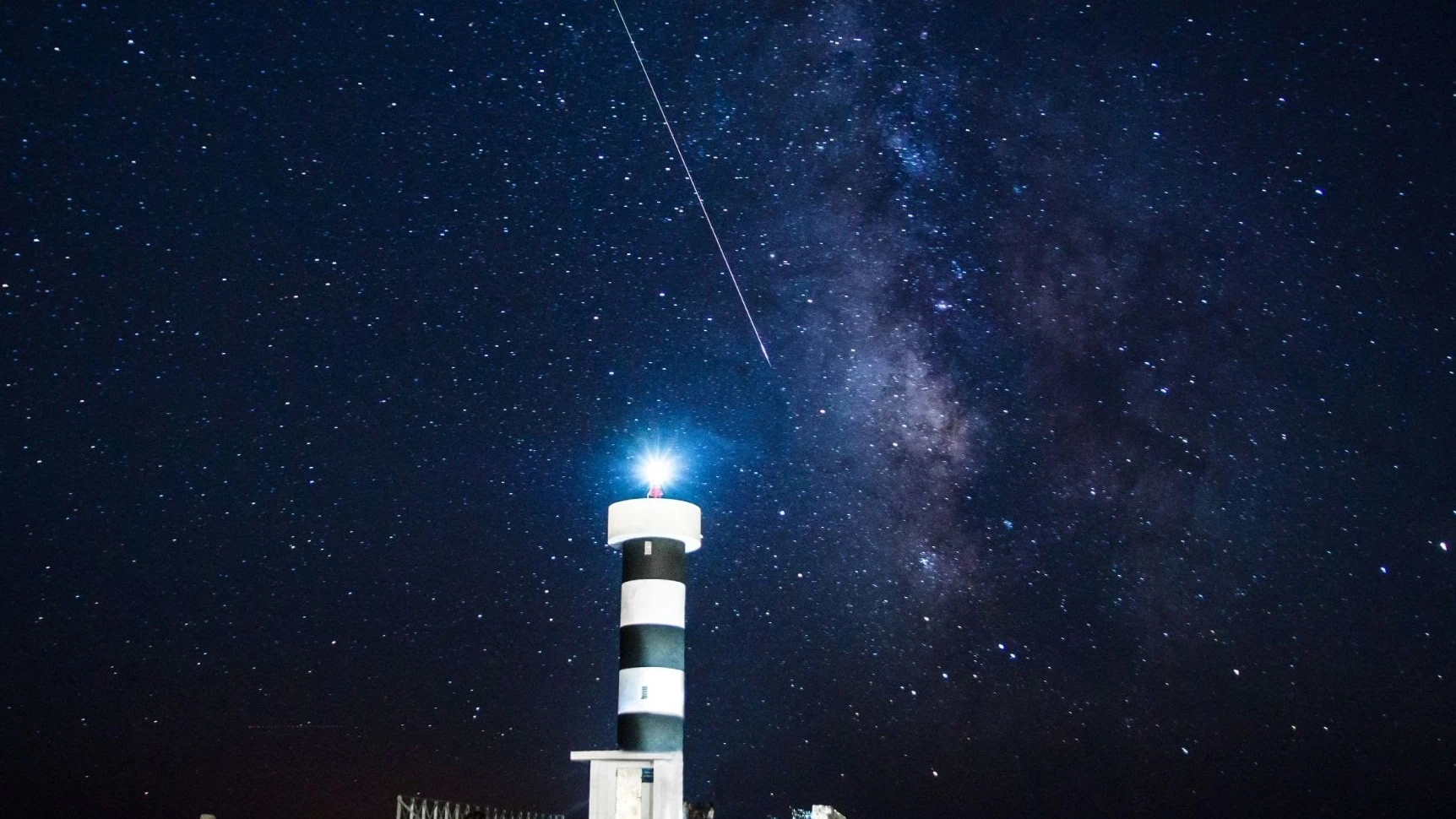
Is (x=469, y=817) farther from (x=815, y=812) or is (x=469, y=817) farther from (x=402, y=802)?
(x=815, y=812)

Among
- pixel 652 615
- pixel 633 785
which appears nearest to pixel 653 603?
pixel 652 615

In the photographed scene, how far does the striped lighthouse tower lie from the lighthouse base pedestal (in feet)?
1.39

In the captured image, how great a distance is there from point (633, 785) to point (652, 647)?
9.41 feet

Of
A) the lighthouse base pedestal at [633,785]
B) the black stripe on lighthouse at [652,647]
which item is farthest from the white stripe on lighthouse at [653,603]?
the lighthouse base pedestal at [633,785]

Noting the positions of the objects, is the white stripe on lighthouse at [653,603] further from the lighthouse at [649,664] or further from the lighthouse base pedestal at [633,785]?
the lighthouse base pedestal at [633,785]

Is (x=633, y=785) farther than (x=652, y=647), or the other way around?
(x=652, y=647)

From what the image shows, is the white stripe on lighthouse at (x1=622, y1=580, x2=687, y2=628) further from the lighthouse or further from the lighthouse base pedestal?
the lighthouse base pedestal

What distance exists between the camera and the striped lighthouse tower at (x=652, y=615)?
28.4m

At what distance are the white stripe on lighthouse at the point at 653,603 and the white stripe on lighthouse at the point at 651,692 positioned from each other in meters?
1.04

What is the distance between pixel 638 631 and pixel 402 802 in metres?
6.28

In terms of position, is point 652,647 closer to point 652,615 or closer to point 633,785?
point 652,615

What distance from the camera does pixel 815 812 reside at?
3306 cm

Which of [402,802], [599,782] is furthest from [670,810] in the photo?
[402,802]

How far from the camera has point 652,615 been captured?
95.2ft
